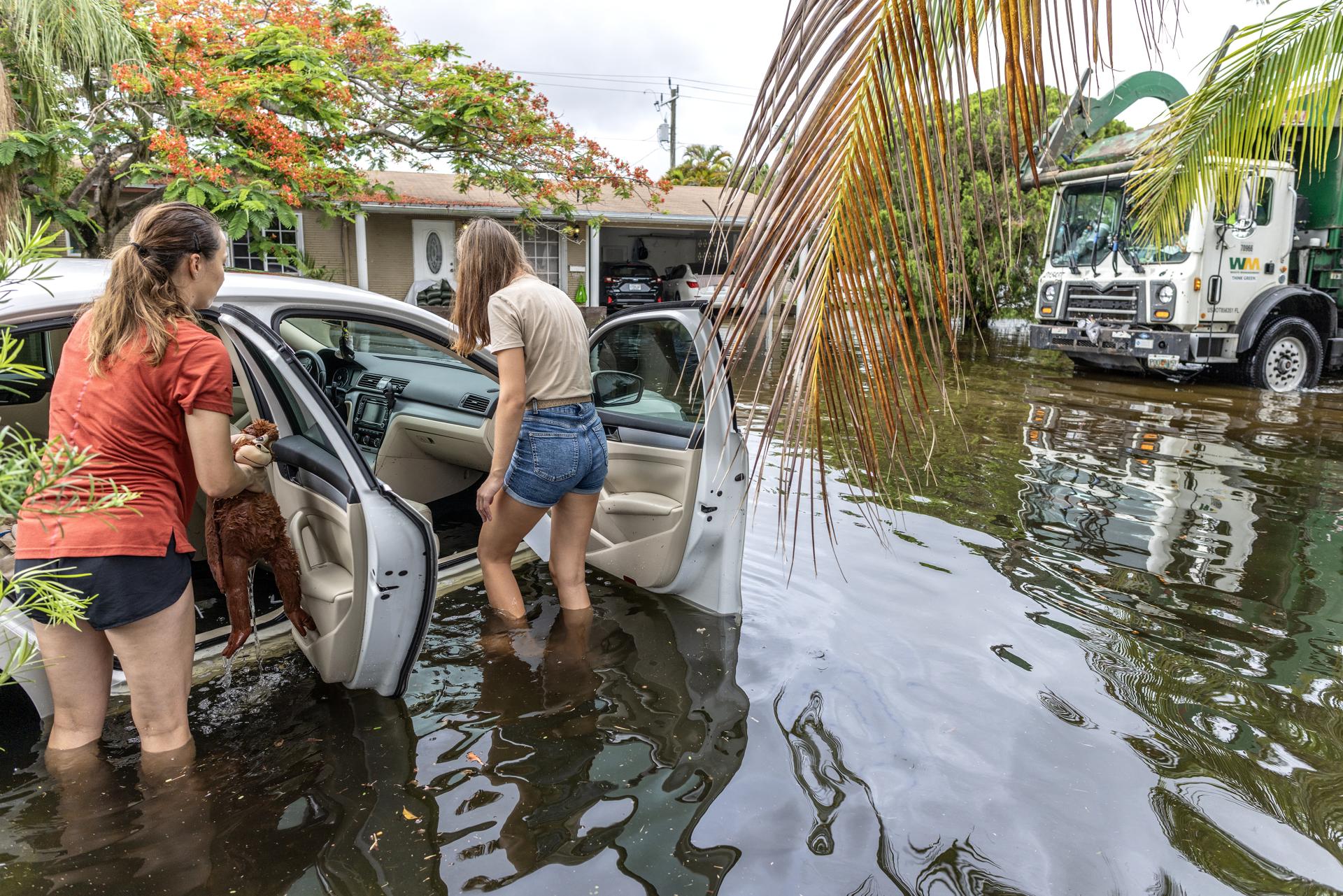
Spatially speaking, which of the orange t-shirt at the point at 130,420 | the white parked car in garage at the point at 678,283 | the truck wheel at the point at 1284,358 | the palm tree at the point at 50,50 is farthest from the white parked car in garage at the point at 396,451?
the white parked car in garage at the point at 678,283

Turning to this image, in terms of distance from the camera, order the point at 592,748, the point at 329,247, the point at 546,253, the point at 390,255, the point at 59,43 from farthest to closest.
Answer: the point at 546,253, the point at 390,255, the point at 329,247, the point at 59,43, the point at 592,748

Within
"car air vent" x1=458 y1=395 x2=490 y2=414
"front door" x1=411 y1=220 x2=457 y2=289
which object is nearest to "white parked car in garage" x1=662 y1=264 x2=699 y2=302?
"front door" x1=411 y1=220 x2=457 y2=289

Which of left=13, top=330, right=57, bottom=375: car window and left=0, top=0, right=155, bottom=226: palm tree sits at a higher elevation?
left=0, top=0, right=155, bottom=226: palm tree

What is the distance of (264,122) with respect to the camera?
8750 millimetres

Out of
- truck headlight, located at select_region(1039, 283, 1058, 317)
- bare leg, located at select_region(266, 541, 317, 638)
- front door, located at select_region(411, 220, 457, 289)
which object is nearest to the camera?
bare leg, located at select_region(266, 541, 317, 638)

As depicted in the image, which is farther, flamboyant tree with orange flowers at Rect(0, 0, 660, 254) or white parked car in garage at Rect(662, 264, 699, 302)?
white parked car in garage at Rect(662, 264, 699, 302)

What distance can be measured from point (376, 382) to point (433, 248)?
15865 millimetres

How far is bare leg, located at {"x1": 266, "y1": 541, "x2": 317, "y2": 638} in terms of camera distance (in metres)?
3.20

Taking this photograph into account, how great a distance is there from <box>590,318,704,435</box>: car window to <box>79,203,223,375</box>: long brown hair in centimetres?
201

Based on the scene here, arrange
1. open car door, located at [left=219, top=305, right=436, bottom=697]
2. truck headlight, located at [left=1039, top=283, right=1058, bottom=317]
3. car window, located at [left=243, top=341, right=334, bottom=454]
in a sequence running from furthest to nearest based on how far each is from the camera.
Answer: truck headlight, located at [left=1039, top=283, right=1058, bottom=317]
car window, located at [left=243, top=341, right=334, bottom=454]
open car door, located at [left=219, top=305, right=436, bottom=697]

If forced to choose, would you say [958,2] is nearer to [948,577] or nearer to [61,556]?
[61,556]

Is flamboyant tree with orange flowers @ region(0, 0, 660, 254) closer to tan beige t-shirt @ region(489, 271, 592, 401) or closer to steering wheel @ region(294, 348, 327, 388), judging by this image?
steering wheel @ region(294, 348, 327, 388)

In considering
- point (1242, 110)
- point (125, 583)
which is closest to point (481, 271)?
point (125, 583)

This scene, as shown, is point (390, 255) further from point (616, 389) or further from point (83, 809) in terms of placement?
point (83, 809)
